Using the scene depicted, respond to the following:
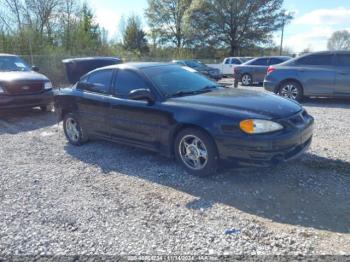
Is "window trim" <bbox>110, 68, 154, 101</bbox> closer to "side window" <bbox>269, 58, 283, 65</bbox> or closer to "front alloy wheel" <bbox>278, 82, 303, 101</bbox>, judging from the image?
"front alloy wheel" <bbox>278, 82, 303, 101</bbox>

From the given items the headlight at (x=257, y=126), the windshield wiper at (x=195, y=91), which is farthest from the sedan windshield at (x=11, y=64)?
the headlight at (x=257, y=126)

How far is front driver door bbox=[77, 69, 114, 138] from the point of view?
5457mm

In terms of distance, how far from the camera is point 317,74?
9.62 m

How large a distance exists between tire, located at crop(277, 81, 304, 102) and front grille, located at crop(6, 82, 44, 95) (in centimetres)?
710

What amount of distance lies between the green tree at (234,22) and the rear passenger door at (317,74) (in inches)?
1160

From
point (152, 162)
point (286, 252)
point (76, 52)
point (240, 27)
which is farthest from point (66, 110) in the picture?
point (240, 27)

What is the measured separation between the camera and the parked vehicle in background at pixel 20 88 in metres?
8.52

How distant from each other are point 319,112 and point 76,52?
19.1 metres

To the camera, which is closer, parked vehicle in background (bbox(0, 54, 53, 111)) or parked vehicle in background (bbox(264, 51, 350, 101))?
parked vehicle in background (bbox(0, 54, 53, 111))

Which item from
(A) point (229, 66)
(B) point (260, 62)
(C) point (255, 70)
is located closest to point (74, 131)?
(C) point (255, 70)

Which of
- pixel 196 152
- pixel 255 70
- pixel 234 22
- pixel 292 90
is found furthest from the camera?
pixel 234 22

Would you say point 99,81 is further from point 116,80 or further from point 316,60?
point 316,60

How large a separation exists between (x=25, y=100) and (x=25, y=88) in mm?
320

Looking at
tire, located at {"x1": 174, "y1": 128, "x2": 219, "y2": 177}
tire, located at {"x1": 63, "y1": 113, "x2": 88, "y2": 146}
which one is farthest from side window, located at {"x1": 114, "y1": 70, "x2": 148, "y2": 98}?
tire, located at {"x1": 63, "y1": 113, "x2": 88, "y2": 146}
